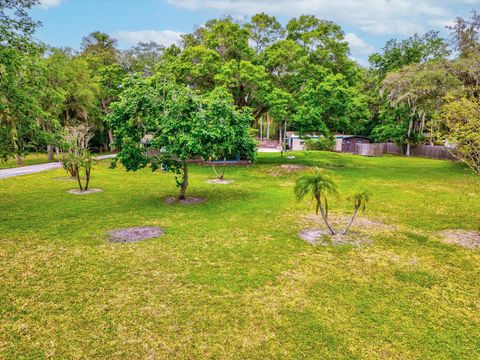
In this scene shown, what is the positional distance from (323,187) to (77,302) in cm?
624

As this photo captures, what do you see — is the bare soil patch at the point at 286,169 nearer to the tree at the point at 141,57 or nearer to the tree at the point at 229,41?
the tree at the point at 229,41

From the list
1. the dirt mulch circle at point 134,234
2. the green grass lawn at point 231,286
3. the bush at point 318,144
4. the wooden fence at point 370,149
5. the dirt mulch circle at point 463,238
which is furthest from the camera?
the bush at point 318,144

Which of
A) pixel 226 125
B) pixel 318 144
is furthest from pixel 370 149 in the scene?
pixel 226 125

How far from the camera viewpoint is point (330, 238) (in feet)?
31.7

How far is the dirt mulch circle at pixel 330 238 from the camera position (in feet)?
30.6

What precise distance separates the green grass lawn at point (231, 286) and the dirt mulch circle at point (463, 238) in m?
0.36

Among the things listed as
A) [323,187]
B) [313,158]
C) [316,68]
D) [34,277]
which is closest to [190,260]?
[34,277]

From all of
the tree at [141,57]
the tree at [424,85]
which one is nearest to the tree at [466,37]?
the tree at [424,85]

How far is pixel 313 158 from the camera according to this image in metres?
30.2

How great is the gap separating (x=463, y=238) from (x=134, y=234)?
949cm

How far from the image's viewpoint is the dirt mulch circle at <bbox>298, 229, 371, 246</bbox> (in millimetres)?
9312

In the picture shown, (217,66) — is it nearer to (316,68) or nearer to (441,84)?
(316,68)

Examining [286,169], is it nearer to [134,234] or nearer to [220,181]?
[220,181]

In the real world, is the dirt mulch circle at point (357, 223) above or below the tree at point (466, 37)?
below
